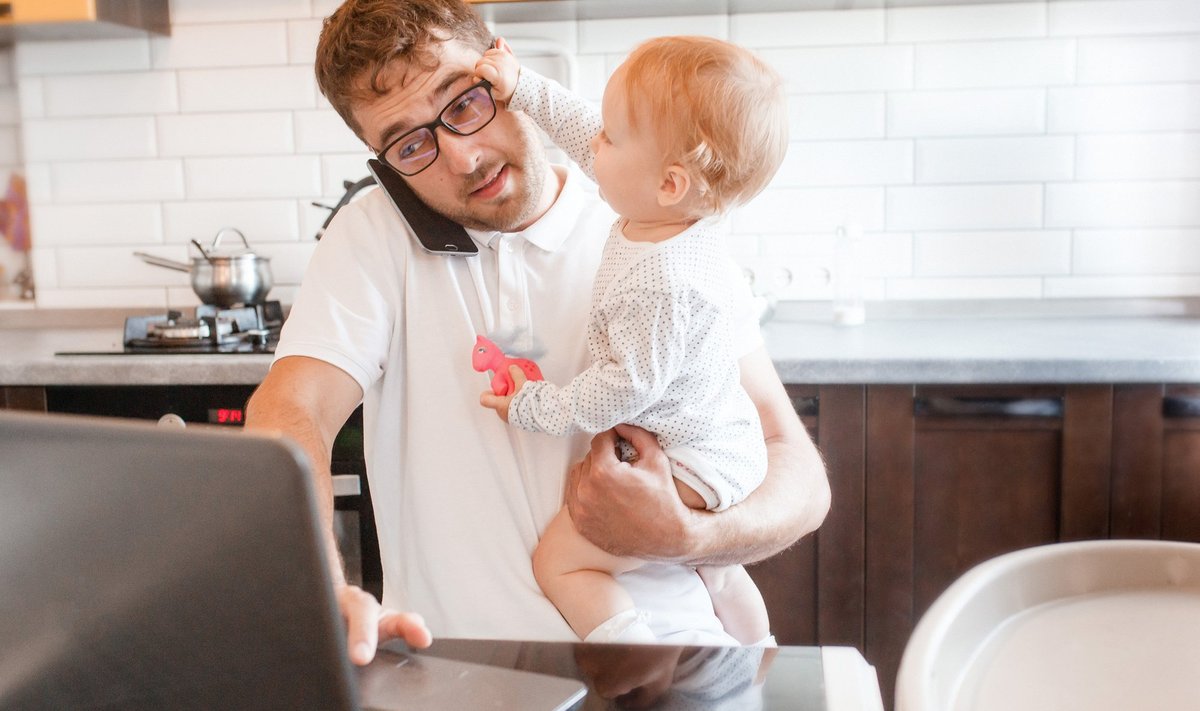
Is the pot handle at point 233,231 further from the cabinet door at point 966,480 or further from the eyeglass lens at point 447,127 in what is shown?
the cabinet door at point 966,480

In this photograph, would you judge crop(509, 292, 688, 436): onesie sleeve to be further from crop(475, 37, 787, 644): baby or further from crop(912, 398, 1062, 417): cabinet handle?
crop(912, 398, 1062, 417): cabinet handle

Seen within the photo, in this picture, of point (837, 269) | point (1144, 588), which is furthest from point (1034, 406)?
point (1144, 588)

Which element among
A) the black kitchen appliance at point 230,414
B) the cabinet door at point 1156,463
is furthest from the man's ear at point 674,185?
the cabinet door at point 1156,463

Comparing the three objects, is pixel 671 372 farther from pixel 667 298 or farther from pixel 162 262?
pixel 162 262

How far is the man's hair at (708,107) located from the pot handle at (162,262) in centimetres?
170

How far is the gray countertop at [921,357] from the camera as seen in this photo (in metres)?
1.92

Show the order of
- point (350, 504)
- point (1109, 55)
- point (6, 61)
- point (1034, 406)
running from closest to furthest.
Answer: point (1034, 406) < point (350, 504) < point (1109, 55) < point (6, 61)

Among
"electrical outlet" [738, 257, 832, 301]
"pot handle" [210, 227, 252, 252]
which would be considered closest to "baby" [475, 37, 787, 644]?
"electrical outlet" [738, 257, 832, 301]

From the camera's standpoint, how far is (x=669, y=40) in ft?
4.00

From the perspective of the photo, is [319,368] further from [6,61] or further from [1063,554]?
[6,61]

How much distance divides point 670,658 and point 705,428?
21.0 inches

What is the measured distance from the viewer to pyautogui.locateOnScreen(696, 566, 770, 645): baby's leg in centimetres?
147

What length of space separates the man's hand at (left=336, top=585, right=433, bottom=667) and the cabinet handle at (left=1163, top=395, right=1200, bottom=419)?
162cm

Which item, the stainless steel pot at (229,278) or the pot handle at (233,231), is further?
the pot handle at (233,231)
